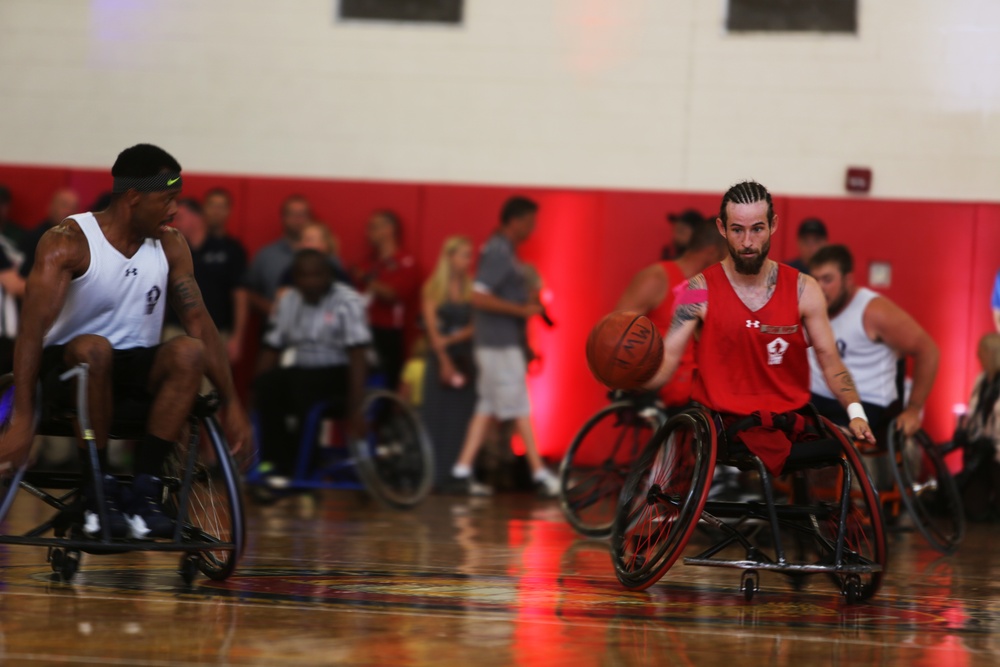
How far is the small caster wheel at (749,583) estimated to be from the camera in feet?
13.6

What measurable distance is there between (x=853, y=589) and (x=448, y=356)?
14.6ft

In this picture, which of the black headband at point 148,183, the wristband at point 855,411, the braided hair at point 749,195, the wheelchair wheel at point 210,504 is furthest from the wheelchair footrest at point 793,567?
the black headband at point 148,183

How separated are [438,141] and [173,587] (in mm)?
5547

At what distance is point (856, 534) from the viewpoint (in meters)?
4.32

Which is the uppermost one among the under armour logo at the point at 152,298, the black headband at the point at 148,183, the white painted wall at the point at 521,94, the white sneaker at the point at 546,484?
the white painted wall at the point at 521,94

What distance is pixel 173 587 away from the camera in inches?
159

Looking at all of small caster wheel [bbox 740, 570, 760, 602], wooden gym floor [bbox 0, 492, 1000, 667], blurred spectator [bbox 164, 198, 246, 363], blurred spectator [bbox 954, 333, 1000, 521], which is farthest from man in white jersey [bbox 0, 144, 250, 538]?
blurred spectator [bbox 954, 333, 1000, 521]

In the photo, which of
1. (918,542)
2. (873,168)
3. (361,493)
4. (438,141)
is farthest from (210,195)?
(918,542)

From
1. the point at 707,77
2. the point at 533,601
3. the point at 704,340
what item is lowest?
the point at 533,601

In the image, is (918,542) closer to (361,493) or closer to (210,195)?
(361,493)

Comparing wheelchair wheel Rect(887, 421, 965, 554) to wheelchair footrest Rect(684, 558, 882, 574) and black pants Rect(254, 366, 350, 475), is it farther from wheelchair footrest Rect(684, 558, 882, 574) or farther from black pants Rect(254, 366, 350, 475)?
black pants Rect(254, 366, 350, 475)

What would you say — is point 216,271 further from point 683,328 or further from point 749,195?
point 749,195

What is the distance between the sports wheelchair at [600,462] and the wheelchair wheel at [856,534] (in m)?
1.69

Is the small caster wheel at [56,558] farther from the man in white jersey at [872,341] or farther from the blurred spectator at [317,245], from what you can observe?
the blurred spectator at [317,245]
